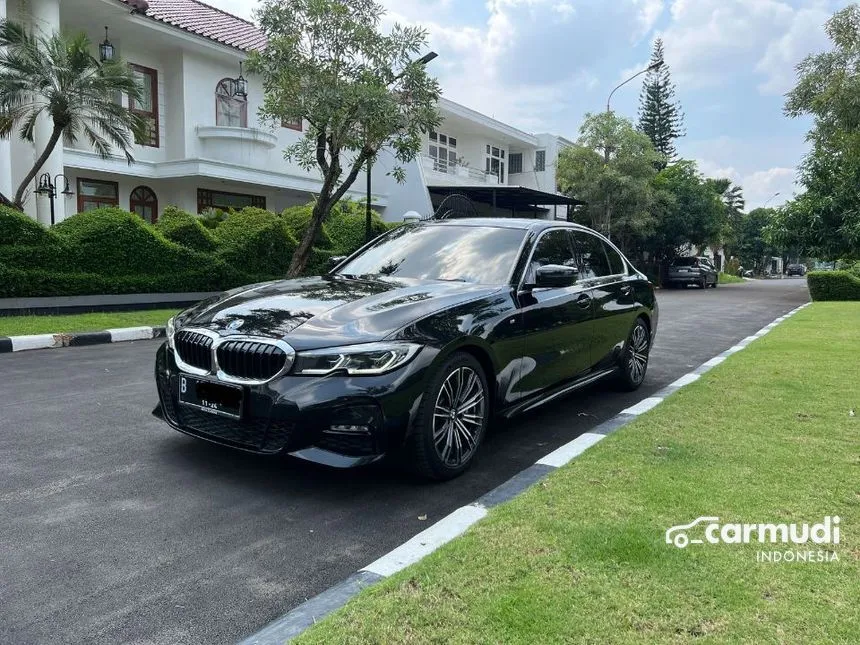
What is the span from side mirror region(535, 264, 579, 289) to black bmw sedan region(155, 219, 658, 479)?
13mm

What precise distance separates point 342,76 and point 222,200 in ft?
32.0

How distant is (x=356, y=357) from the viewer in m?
3.37

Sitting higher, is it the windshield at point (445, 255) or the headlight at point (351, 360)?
the windshield at point (445, 255)

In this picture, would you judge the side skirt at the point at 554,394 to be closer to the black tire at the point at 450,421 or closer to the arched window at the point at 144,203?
the black tire at the point at 450,421

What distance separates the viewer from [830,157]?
1961 centimetres

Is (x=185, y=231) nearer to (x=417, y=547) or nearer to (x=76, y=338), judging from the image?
(x=76, y=338)

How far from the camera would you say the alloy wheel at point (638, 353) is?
20.5 ft

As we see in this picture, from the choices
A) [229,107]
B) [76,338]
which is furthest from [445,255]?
[229,107]

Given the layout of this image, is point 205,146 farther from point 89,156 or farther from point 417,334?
point 417,334

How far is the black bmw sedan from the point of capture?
3350 mm

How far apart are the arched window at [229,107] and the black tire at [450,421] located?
17493 millimetres

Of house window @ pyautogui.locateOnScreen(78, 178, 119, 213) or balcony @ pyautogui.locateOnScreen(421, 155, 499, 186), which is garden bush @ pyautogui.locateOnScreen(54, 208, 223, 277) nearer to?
house window @ pyautogui.locateOnScreen(78, 178, 119, 213)

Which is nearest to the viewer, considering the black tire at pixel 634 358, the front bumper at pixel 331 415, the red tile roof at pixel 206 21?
the front bumper at pixel 331 415

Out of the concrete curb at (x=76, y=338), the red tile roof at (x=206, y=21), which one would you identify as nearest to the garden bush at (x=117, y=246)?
the concrete curb at (x=76, y=338)
